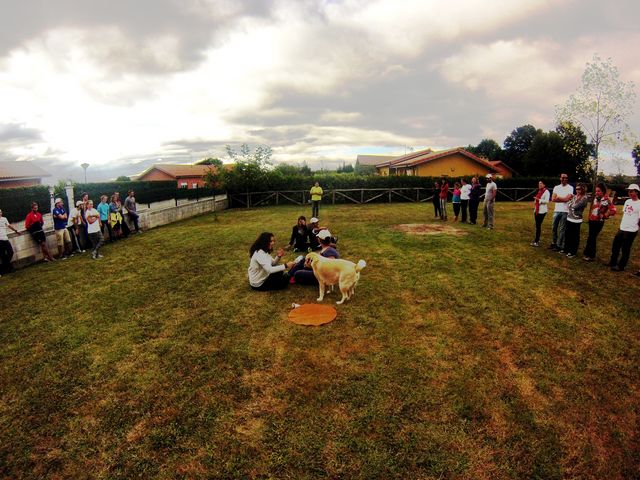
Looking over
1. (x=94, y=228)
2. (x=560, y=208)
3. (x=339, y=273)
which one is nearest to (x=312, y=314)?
(x=339, y=273)

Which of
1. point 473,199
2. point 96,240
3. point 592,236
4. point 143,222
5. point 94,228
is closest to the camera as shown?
point 592,236

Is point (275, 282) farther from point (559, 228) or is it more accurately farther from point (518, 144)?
Result: point (518, 144)

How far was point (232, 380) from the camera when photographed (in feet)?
14.3

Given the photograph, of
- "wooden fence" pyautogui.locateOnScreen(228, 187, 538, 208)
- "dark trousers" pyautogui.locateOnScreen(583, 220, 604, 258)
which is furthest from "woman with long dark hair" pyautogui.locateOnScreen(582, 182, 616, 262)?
"wooden fence" pyautogui.locateOnScreen(228, 187, 538, 208)

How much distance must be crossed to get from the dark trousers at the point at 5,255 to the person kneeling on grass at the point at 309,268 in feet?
26.4


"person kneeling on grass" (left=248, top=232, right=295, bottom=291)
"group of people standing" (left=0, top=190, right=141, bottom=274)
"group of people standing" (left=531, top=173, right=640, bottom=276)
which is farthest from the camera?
"group of people standing" (left=0, top=190, right=141, bottom=274)

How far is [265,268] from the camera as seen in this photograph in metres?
7.04

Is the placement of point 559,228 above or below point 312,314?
above

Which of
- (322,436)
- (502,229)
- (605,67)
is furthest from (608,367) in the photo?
(605,67)

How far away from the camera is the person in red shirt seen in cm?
1010

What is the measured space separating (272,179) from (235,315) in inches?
851

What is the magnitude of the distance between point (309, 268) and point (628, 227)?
23.6 ft

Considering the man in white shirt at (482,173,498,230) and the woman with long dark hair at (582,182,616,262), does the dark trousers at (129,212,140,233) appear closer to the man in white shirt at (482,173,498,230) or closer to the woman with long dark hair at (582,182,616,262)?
the man in white shirt at (482,173,498,230)

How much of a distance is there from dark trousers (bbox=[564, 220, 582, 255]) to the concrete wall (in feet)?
50.1
